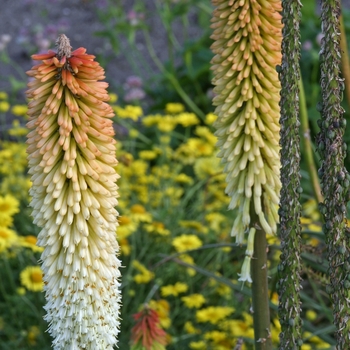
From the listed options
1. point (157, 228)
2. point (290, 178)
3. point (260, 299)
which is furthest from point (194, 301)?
point (290, 178)

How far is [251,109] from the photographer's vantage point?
2926 millimetres

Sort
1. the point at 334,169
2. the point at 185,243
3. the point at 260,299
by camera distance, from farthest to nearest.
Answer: the point at 185,243 → the point at 260,299 → the point at 334,169

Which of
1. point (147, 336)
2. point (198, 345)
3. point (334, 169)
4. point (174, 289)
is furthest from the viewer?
point (174, 289)

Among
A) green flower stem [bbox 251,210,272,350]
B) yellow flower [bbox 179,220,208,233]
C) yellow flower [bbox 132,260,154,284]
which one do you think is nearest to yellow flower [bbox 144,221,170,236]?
yellow flower [bbox 179,220,208,233]

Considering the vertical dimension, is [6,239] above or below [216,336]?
above

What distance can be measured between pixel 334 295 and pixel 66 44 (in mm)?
1153

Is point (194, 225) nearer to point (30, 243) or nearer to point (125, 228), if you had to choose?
point (125, 228)

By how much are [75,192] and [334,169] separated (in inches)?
36.4

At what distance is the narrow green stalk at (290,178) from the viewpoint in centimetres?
204

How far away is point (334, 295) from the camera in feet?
6.56

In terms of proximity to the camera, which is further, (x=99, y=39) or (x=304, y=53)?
(x=99, y=39)

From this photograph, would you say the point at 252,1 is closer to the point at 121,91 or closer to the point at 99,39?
the point at 121,91

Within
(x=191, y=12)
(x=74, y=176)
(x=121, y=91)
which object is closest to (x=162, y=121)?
(x=121, y=91)

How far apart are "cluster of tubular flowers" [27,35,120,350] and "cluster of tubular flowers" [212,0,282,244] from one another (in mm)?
635
